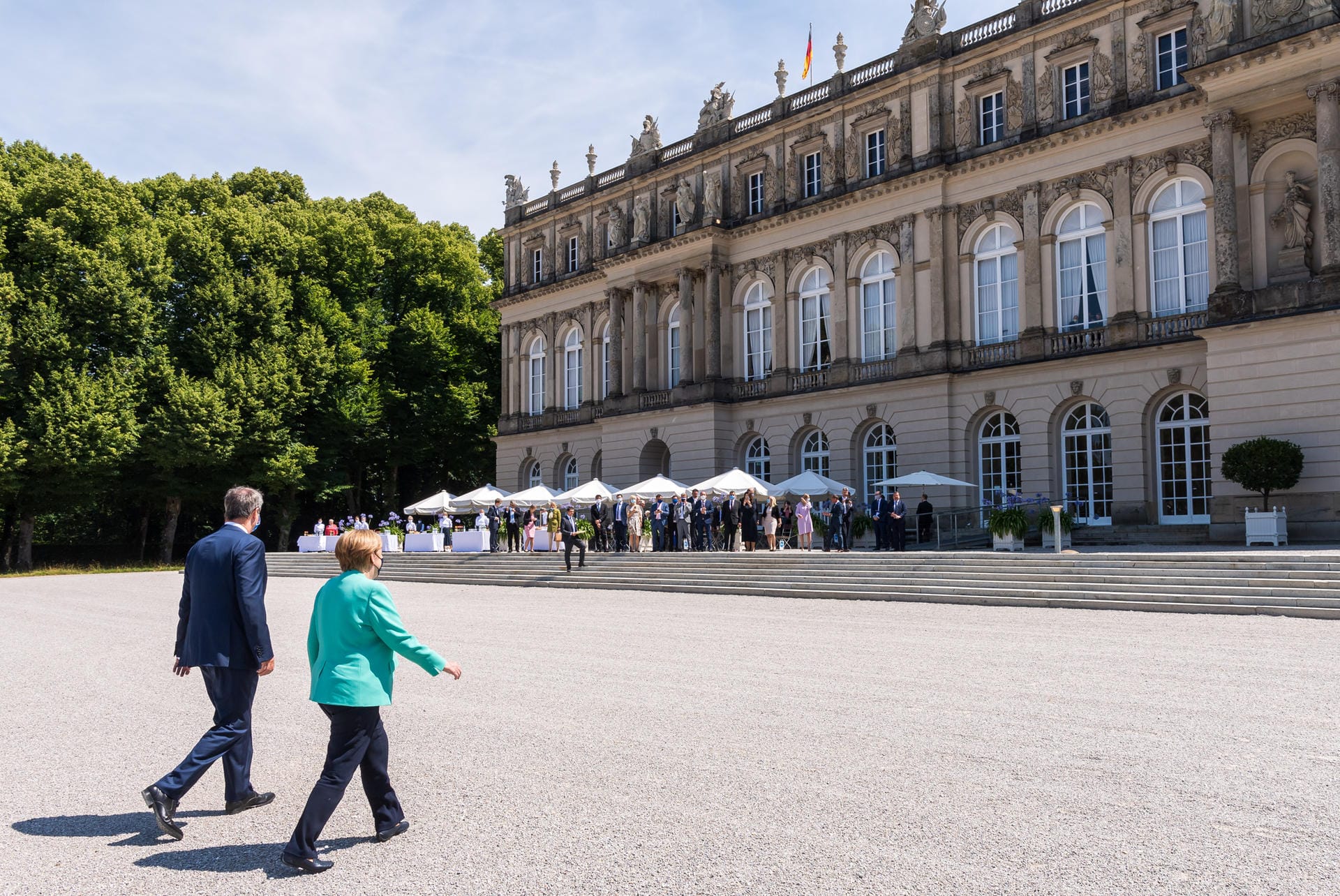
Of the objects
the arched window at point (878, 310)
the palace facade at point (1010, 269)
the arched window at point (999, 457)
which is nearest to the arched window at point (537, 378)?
the palace facade at point (1010, 269)

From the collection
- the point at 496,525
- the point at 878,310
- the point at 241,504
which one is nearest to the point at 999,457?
the point at 878,310

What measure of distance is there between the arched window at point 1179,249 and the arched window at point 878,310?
9226 millimetres

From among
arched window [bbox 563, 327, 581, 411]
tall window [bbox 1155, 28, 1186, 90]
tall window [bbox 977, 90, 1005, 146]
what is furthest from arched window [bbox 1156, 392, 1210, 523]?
arched window [bbox 563, 327, 581, 411]

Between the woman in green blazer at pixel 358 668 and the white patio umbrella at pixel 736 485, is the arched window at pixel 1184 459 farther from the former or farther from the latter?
the woman in green blazer at pixel 358 668

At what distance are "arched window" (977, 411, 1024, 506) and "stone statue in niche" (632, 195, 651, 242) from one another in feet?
61.6

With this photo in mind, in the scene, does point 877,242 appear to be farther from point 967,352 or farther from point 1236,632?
point 1236,632

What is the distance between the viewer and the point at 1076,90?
34594 millimetres

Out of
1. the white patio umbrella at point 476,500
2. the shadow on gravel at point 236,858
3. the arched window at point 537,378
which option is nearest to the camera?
the shadow on gravel at point 236,858

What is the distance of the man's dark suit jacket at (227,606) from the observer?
659 centimetres

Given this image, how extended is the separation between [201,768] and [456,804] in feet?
4.87

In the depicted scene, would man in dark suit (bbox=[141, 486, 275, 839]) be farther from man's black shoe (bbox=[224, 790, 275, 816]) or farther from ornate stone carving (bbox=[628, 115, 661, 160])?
ornate stone carving (bbox=[628, 115, 661, 160])

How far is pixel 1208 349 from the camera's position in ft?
94.8

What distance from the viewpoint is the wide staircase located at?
58.8 ft

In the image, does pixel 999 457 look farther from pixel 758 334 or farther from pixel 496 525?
pixel 496 525
